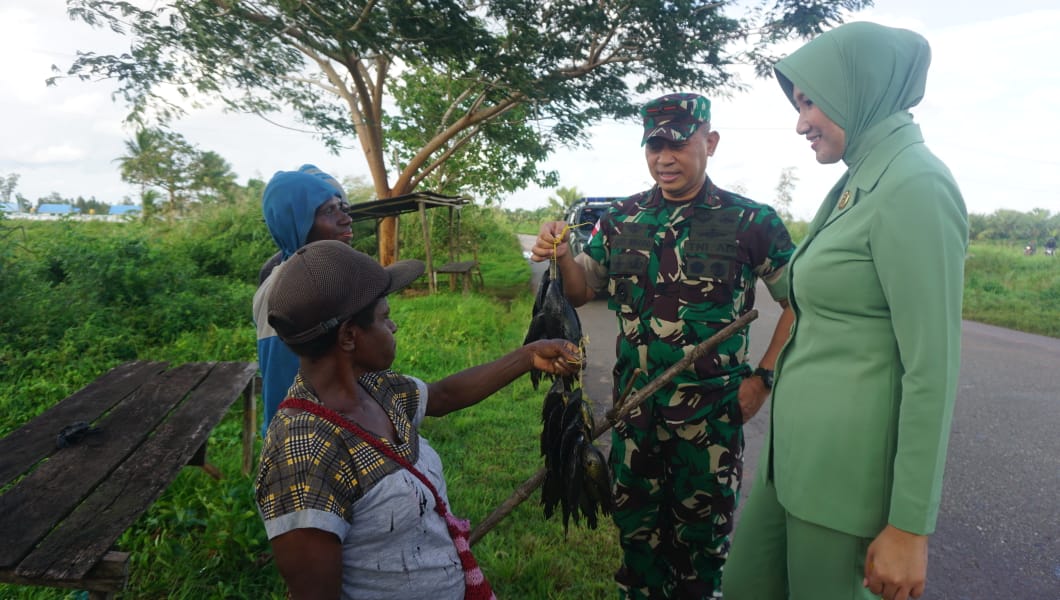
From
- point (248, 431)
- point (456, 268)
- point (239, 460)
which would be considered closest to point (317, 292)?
point (248, 431)

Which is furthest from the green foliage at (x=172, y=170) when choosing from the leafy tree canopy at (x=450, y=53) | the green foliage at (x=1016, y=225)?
the green foliage at (x=1016, y=225)

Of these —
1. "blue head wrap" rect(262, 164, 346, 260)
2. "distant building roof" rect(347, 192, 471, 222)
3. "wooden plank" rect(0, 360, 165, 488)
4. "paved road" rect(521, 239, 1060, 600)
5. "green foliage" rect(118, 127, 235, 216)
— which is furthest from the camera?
"green foliage" rect(118, 127, 235, 216)

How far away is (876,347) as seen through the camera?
4.15 feet

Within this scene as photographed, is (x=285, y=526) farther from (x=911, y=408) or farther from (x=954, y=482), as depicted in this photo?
(x=954, y=482)

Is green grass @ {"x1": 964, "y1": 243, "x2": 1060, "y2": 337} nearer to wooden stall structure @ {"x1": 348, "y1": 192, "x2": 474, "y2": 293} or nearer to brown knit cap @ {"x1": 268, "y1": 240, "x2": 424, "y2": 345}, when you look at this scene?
wooden stall structure @ {"x1": 348, "y1": 192, "x2": 474, "y2": 293}

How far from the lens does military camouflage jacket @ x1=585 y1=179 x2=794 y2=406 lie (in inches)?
80.4

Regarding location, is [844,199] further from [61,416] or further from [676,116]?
[61,416]

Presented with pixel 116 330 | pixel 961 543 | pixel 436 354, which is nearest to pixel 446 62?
pixel 436 354

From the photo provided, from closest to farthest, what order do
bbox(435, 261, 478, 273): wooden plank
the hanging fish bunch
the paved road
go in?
1. the hanging fish bunch
2. the paved road
3. bbox(435, 261, 478, 273): wooden plank

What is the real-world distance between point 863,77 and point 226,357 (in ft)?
20.1

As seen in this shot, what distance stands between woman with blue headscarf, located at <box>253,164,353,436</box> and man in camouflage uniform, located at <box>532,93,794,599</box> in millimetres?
1095

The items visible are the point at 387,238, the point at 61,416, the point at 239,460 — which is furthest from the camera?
the point at 387,238

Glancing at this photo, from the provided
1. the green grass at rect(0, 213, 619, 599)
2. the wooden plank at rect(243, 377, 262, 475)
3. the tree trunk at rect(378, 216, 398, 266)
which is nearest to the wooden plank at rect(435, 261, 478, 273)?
the green grass at rect(0, 213, 619, 599)

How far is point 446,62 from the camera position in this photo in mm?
9094
